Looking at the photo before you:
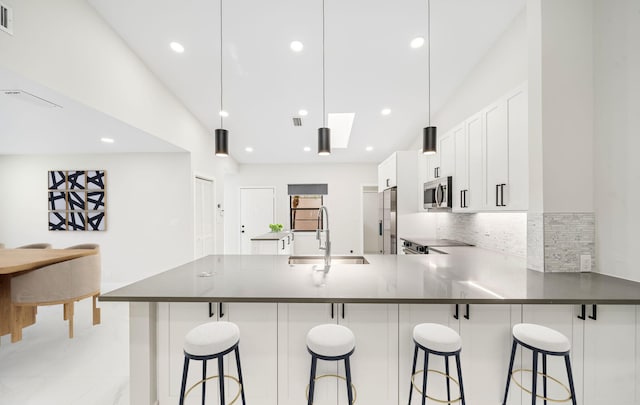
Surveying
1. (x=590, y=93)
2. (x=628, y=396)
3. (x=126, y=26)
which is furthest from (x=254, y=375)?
(x=126, y=26)

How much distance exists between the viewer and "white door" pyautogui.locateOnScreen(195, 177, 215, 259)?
4494 millimetres

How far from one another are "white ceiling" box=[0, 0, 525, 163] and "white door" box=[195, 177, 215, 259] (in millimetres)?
969

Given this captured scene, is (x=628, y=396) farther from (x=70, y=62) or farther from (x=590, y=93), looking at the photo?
(x=70, y=62)

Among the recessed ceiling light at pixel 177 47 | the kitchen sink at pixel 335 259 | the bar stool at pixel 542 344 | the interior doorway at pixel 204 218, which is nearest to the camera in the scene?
the bar stool at pixel 542 344

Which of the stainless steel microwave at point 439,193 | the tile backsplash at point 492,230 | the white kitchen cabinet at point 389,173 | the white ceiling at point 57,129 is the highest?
the white ceiling at point 57,129

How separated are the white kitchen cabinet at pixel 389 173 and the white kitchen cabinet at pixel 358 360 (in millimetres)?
3031

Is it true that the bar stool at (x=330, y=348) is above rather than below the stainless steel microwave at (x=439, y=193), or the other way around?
below

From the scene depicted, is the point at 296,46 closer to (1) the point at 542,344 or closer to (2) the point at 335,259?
(2) the point at 335,259

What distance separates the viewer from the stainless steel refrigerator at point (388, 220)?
4.28 m

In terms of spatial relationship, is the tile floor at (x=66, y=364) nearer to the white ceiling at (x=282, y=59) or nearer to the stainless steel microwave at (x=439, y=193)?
the white ceiling at (x=282, y=59)

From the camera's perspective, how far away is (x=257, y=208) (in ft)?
23.0

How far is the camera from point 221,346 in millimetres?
1290

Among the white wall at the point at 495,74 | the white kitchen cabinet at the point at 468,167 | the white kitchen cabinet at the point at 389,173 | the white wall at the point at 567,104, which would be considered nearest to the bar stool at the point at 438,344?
the white wall at the point at 567,104

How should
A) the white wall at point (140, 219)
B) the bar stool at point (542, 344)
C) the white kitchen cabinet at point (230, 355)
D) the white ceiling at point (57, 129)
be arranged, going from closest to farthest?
the bar stool at point (542, 344), the white kitchen cabinet at point (230, 355), the white ceiling at point (57, 129), the white wall at point (140, 219)
